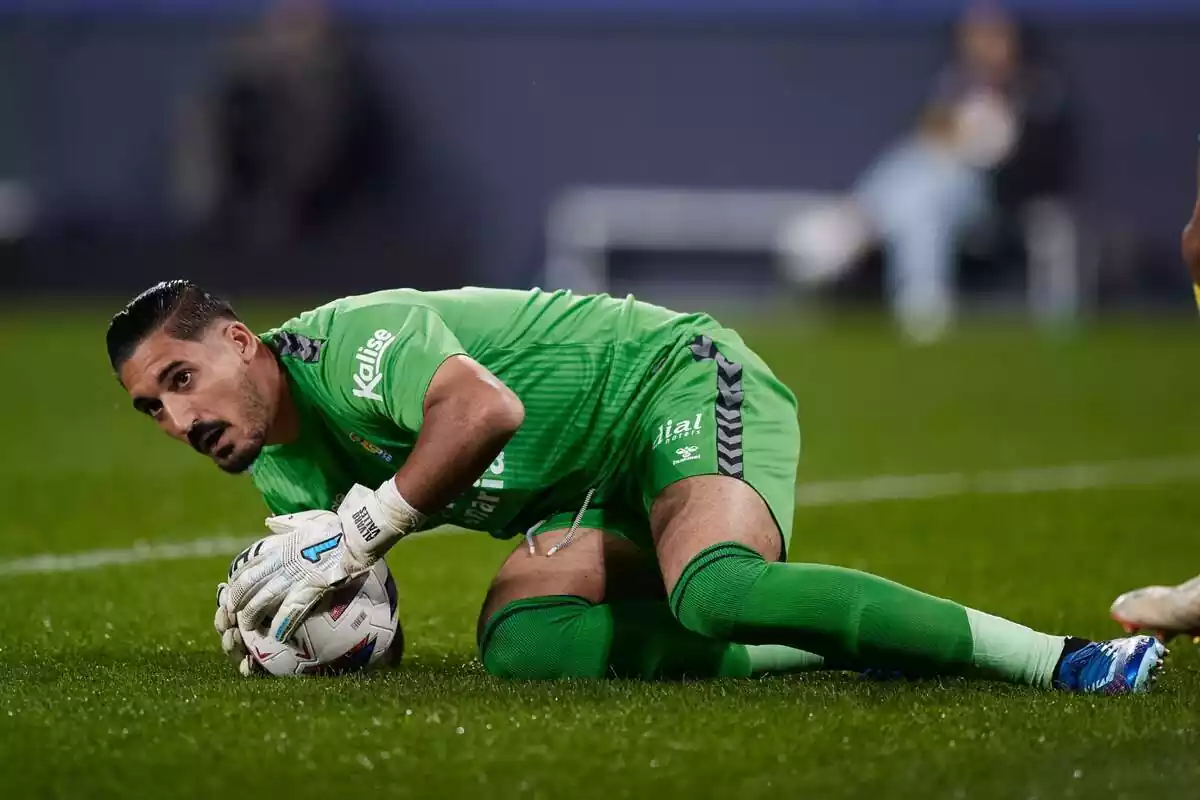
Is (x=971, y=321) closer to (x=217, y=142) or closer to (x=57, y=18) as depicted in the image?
(x=217, y=142)

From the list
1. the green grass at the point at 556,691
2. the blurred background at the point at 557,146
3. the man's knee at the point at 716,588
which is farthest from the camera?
the blurred background at the point at 557,146

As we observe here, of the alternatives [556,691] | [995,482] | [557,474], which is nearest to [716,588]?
[556,691]

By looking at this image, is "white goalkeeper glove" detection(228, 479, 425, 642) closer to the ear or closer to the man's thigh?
the ear

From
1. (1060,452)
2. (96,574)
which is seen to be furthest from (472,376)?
(1060,452)

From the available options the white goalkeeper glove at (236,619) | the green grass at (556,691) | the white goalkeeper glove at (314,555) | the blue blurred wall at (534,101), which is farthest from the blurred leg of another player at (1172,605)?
the blue blurred wall at (534,101)

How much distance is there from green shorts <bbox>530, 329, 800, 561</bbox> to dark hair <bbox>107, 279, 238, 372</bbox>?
0.93 meters

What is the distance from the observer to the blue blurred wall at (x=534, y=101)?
18.6 metres

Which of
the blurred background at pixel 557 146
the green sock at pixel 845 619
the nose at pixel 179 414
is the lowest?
the blurred background at pixel 557 146

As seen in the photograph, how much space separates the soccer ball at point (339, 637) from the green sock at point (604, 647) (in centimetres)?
23

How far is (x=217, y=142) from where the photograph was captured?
1794cm

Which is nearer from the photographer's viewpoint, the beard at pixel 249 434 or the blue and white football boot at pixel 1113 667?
the blue and white football boot at pixel 1113 667

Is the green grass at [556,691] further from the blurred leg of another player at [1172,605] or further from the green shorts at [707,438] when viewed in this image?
the green shorts at [707,438]

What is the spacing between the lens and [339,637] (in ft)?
14.0

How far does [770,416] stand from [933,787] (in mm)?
1388
